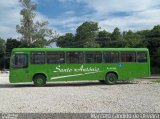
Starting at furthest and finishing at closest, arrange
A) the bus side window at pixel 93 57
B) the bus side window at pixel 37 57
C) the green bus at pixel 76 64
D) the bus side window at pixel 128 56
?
the bus side window at pixel 128 56 < the bus side window at pixel 93 57 < the bus side window at pixel 37 57 < the green bus at pixel 76 64

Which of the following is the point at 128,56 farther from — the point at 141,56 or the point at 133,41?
the point at 133,41

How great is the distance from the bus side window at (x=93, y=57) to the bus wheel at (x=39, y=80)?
350 centimetres

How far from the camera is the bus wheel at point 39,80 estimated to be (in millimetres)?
27438

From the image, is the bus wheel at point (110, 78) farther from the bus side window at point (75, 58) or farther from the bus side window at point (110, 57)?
the bus side window at point (75, 58)

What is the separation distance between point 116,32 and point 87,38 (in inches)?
576

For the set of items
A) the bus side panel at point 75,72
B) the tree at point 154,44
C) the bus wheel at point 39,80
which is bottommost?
the bus wheel at point 39,80

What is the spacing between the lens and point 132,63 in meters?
29.1

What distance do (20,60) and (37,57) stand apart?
4.13ft

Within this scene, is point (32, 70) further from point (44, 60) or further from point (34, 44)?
point (34, 44)

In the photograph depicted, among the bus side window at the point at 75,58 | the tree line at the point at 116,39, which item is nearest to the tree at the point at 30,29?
the tree line at the point at 116,39

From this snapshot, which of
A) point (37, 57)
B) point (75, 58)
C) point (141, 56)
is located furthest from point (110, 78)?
point (37, 57)

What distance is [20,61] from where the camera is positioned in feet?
89.0

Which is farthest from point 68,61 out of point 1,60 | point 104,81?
point 1,60

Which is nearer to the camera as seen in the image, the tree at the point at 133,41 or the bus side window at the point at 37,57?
the bus side window at the point at 37,57
